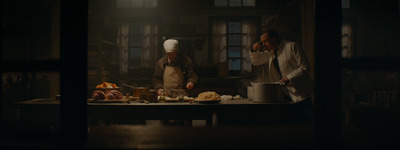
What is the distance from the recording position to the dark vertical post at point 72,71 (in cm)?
149

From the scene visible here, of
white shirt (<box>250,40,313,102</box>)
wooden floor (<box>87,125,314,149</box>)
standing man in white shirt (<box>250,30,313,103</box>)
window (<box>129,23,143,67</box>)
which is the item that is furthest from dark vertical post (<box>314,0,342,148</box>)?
window (<box>129,23,143,67</box>)

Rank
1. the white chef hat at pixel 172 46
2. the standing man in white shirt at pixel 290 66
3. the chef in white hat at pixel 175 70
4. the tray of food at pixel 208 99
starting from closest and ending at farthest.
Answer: the tray of food at pixel 208 99, the standing man in white shirt at pixel 290 66, the white chef hat at pixel 172 46, the chef in white hat at pixel 175 70

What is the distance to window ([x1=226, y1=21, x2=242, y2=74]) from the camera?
886 centimetres

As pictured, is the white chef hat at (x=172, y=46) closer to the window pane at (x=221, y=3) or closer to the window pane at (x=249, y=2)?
the window pane at (x=221, y=3)

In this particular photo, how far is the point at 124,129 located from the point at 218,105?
75.4 inches

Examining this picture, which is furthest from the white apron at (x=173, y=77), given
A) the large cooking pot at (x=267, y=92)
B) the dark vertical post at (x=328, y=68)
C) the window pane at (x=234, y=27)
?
the dark vertical post at (x=328, y=68)

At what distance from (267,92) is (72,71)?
8.65ft

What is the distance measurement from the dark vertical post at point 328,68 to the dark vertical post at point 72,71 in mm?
1148

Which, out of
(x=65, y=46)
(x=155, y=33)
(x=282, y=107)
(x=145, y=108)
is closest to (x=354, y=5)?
(x=155, y=33)

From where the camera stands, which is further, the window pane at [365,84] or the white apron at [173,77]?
the window pane at [365,84]

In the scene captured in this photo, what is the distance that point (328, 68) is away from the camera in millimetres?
1483

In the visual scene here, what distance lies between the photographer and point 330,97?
1490mm

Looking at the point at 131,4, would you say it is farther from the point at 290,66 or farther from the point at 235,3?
the point at 290,66

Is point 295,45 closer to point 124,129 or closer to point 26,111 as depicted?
point 124,129
